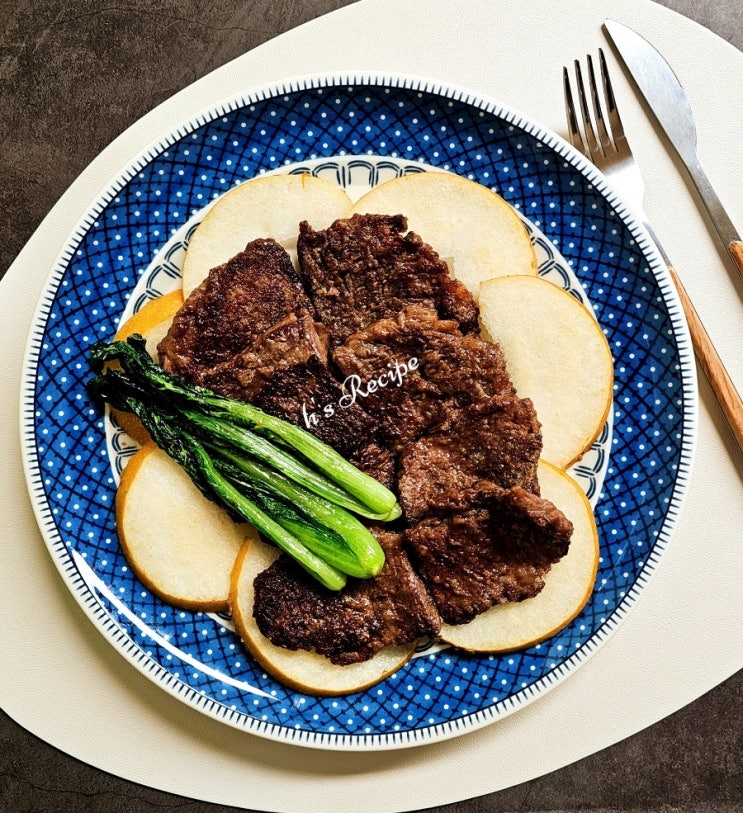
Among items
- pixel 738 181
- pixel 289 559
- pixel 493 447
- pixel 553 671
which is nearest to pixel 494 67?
pixel 738 181

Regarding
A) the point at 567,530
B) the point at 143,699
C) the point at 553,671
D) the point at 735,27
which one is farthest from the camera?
the point at 735,27

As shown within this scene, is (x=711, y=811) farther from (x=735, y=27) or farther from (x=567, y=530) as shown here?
(x=735, y=27)

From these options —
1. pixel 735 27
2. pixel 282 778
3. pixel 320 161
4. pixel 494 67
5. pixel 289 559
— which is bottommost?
pixel 282 778

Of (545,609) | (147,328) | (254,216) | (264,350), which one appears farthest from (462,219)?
(545,609)

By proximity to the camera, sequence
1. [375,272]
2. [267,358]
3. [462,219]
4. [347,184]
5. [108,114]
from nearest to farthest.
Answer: [267,358] → [375,272] → [462,219] → [347,184] → [108,114]

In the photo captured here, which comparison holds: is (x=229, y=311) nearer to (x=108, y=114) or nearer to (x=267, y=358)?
(x=267, y=358)

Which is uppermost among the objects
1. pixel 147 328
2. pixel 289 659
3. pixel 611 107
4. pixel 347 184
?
pixel 611 107

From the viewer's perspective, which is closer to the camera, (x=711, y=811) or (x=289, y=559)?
(x=289, y=559)

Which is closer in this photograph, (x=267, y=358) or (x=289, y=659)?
(x=267, y=358)
